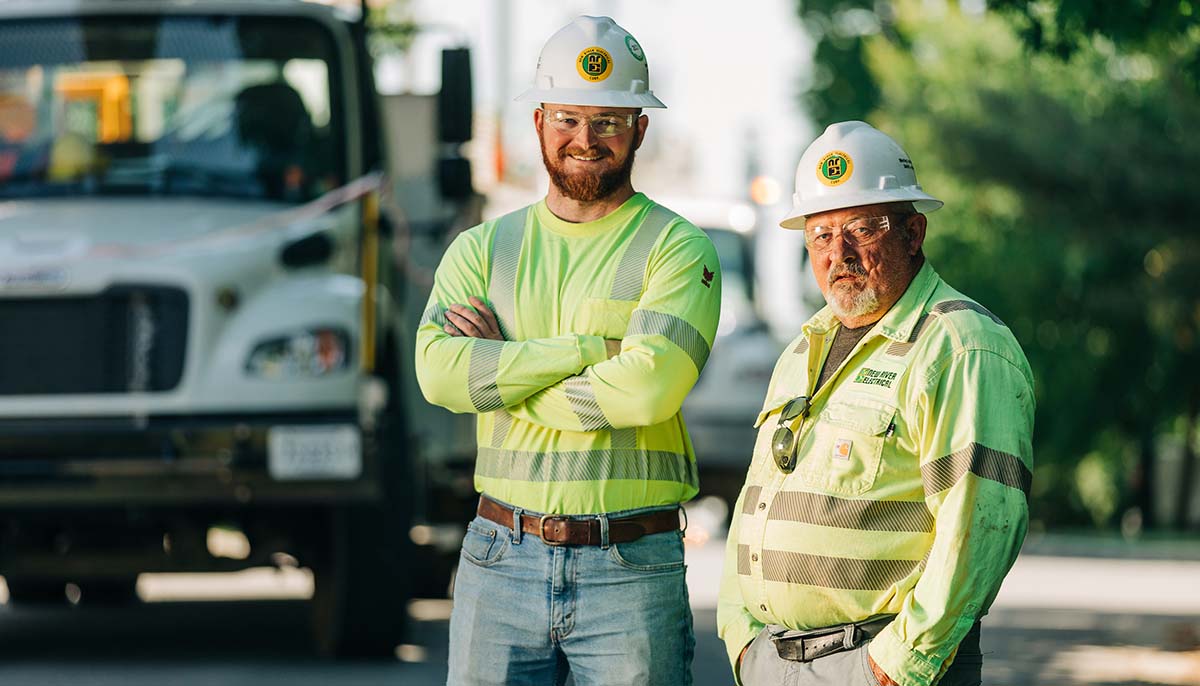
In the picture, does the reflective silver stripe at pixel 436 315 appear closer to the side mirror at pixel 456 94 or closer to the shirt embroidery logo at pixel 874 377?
the shirt embroidery logo at pixel 874 377

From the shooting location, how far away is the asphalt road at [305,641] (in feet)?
31.6

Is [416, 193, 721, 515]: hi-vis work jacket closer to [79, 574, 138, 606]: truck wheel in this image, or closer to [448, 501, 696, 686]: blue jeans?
[448, 501, 696, 686]: blue jeans

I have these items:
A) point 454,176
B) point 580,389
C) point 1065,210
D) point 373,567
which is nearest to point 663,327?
point 580,389

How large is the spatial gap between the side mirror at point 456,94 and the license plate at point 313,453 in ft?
4.63

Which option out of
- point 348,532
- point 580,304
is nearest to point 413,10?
point 348,532

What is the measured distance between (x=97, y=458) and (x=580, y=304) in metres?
4.80

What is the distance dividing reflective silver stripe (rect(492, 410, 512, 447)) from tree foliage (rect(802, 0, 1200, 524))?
1820 centimetres

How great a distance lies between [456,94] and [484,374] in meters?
4.76

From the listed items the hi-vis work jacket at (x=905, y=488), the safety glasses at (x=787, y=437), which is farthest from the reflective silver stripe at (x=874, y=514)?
the safety glasses at (x=787, y=437)

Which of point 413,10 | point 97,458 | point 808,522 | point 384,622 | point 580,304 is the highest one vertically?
point 413,10

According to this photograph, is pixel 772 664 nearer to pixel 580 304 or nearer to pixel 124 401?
pixel 580 304

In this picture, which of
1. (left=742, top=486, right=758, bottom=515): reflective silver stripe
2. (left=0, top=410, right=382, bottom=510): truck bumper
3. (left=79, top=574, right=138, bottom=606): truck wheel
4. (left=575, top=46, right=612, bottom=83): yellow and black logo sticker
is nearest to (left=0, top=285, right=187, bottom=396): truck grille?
(left=0, top=410, right=382, bottom=510): truck bumper

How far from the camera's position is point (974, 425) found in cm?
394

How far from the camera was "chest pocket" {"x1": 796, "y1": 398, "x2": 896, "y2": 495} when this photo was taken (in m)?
4.09
